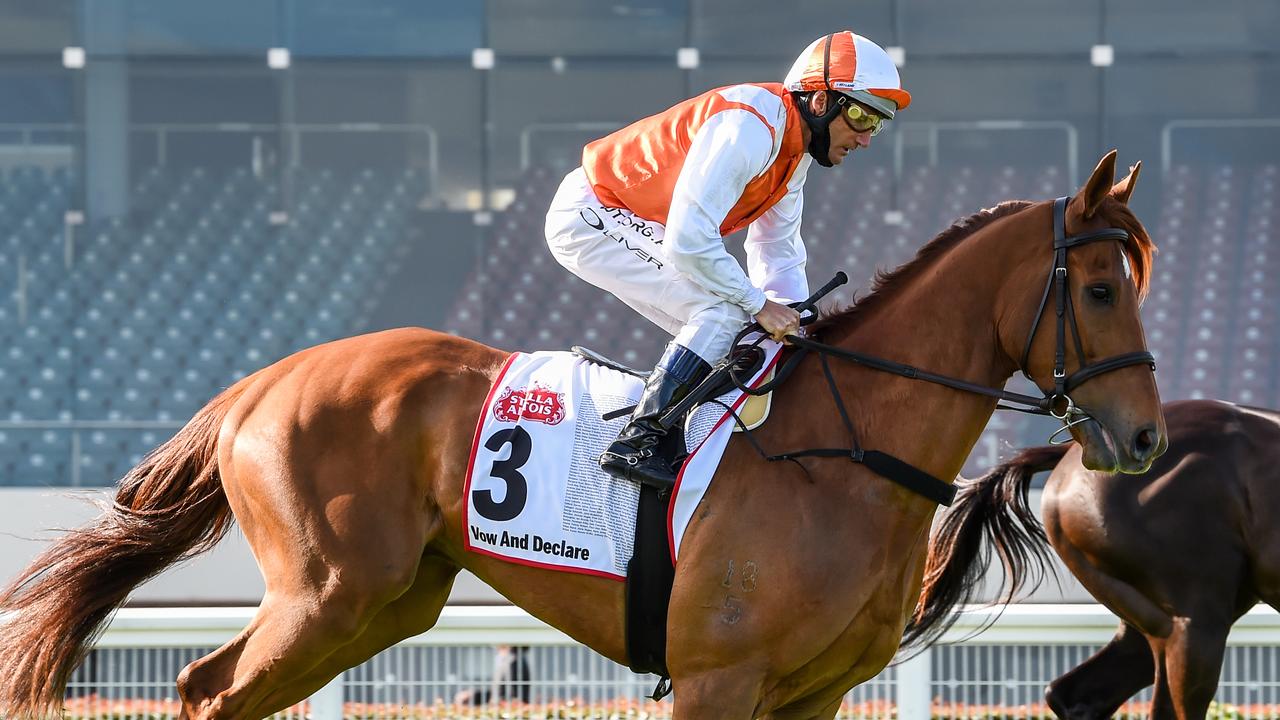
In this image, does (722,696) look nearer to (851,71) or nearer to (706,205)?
(706,205)

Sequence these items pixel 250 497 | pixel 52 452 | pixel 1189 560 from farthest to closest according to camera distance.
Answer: pixel 52 452, pixel 1189 560, pixel 250 497

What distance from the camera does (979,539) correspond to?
397 centimetres

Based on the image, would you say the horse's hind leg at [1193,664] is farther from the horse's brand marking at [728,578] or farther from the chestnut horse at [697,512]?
the horse's brand marking at [728,578]

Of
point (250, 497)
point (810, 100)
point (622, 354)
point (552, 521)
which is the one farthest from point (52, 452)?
point (810, 100)

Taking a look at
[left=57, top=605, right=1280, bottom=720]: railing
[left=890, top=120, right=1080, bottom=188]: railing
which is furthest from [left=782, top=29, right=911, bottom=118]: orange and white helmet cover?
[left=890, top=120, right=1080, bottom=188]: railing

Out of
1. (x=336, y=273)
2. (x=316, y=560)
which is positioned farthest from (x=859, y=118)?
(x=336, y=273)

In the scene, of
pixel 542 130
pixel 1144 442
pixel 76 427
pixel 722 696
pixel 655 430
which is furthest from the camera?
pixel 542 130

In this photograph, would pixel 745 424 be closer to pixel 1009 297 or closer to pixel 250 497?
pixel 1009 297

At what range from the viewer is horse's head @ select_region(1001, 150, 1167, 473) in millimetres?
2420

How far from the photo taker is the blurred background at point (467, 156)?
7383 millimetres

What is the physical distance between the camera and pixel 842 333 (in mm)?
2803

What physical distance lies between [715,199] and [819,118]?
13.1 inches

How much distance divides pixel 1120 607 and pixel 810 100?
6.88ft

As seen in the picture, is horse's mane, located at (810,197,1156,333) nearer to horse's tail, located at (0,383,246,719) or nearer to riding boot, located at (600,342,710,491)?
riding boot, located at (600,342,710,491)
